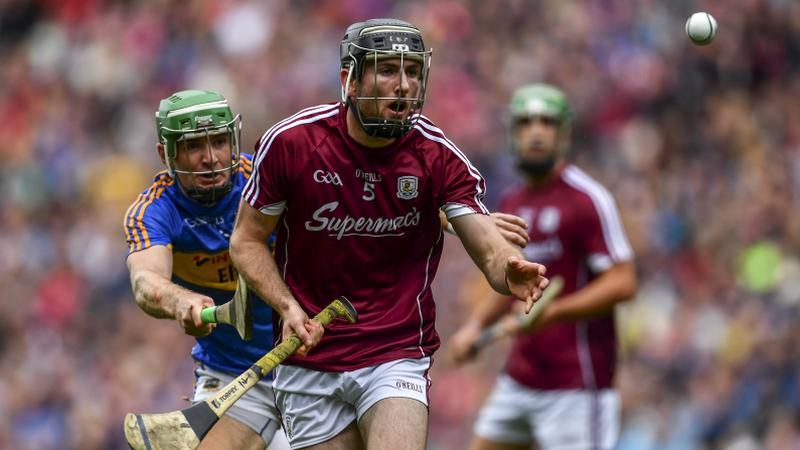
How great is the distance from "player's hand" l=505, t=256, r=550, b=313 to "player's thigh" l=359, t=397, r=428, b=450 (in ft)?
2.00

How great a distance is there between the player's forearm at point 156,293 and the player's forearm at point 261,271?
0.89 feet

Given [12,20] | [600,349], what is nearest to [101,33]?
[12,20]

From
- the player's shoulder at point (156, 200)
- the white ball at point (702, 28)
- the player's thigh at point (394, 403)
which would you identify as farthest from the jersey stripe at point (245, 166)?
the white ball at point (702, 28)

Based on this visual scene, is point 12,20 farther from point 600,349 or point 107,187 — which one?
point 600,349

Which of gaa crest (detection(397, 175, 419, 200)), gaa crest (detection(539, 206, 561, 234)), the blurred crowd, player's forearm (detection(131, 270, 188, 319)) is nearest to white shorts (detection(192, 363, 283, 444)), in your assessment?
player's forearm (detection(131, 270, 188, 319))

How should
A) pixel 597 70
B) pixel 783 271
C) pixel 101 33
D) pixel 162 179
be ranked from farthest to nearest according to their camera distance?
pixel 101 33
pixel 597 70
pixel 783 271
pixel 162 179

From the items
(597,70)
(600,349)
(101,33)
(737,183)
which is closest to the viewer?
(600,349)

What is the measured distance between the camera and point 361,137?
5.93 meters

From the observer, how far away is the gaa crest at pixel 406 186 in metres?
5.91

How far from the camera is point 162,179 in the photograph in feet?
22.0

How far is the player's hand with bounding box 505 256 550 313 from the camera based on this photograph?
551 cm

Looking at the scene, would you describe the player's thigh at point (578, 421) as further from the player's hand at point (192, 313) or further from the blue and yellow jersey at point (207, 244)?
the player's hand at point (192, 313)

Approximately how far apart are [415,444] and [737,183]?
6279 millimetres

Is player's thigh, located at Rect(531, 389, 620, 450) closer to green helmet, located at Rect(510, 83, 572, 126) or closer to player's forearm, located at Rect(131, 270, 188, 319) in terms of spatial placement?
green helmet, located at Rect(510, 83, 572, 126)
